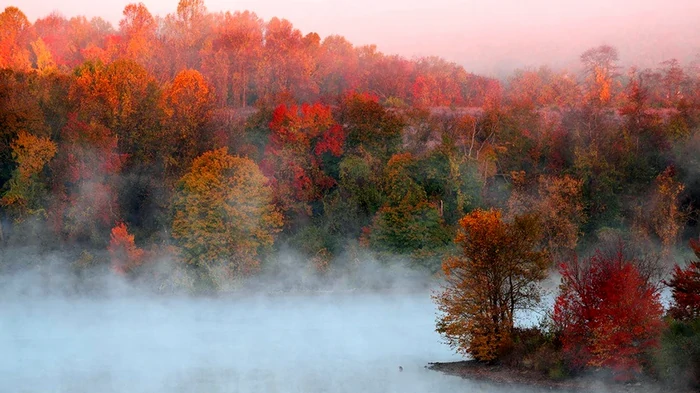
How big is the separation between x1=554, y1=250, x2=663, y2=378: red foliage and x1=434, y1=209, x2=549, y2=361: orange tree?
2.47 metres

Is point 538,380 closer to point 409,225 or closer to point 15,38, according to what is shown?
point 409,225

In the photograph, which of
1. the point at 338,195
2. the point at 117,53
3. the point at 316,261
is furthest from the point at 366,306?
the point at 117,53

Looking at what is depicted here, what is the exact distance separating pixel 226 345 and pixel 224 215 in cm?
1303

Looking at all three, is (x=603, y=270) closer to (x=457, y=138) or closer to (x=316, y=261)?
(x=316, y=261)

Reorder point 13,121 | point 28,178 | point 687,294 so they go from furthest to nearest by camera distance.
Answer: point 13,121 → point 28,178 → point 687,294

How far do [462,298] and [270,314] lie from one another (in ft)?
66.2

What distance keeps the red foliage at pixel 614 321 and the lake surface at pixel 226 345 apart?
15.2ft

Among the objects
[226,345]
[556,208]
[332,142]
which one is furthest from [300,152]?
[226,345]

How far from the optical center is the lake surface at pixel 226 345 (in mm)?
37312

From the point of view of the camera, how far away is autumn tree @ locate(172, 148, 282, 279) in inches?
2148

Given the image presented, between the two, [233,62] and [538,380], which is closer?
[538,380]

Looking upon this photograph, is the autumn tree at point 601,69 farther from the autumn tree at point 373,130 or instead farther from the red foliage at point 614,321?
the red foliage at point 614,321

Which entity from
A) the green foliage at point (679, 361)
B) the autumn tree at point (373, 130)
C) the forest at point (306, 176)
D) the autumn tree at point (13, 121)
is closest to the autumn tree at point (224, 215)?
the forest at point (306, 176)

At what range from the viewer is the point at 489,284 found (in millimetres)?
34438
